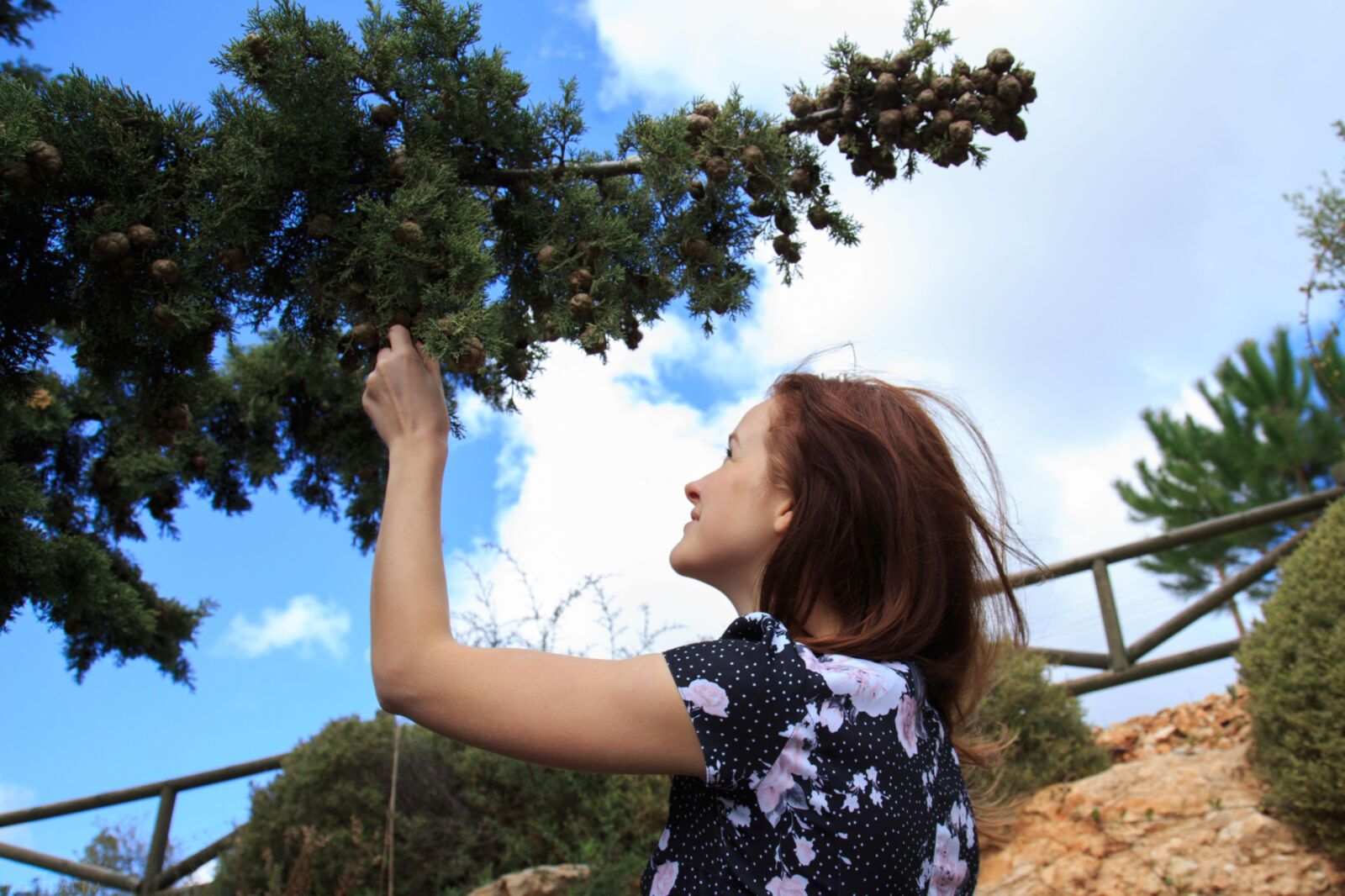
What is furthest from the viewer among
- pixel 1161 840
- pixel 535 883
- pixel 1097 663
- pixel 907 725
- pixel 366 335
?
pixel 1097 663

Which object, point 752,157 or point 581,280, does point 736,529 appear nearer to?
point 581,280

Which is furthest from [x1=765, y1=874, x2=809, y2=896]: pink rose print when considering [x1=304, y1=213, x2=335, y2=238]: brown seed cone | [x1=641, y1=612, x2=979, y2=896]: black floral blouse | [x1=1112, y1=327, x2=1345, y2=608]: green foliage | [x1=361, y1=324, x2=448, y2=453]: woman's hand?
[x1=1112, y1=327, x2=1345, y2=608]: green foliage

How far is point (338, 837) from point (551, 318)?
4.51 metres

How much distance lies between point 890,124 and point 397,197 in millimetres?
1131

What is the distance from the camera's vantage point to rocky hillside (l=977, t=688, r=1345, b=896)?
4250 mm

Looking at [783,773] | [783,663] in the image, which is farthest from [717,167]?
[783,773]

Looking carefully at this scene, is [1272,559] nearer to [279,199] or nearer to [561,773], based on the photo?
[561,773]

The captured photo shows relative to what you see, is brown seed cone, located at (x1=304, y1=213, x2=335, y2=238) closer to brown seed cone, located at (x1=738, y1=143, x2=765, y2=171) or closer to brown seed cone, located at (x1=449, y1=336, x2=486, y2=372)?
A: brown seed cone, located at (x1=449, y1=336, x2=486, y2=372)

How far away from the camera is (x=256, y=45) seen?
2062mm

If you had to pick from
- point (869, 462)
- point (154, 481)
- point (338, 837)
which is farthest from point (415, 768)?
point (869, 462)

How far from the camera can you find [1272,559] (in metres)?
7.16

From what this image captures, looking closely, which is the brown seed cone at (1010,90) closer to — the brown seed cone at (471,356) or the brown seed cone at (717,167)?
the brown seed cone at (717,167)

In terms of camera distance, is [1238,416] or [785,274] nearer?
[785,274]

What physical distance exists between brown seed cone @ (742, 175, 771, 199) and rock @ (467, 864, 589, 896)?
3.66 metres
